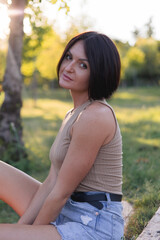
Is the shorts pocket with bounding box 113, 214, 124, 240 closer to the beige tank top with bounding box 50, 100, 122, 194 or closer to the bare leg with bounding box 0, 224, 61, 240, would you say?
the beige tank top with bounding box 50, 100, 122, 194

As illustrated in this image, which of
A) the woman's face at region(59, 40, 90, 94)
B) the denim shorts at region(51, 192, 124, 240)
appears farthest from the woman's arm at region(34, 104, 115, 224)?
the woman's face at region(59, 40, 90, 94)

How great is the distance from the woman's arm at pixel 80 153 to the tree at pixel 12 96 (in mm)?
4225

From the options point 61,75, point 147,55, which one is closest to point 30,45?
point 61,75

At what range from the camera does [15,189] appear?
234cm

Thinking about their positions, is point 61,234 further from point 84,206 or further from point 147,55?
point 147,55

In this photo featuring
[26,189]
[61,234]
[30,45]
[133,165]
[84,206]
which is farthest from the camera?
[30,45]

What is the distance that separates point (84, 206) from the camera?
1897 millimetres

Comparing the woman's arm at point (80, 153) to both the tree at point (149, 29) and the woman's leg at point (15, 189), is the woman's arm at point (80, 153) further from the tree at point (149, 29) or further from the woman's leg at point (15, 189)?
the tree at point (149, 29)

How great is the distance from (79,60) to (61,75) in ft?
0.70

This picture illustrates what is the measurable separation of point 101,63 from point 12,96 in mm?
4403

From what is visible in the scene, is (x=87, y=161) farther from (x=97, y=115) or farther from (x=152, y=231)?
(x=152, y=231)

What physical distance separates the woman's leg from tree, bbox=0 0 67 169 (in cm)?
369

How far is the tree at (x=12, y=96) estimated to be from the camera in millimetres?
6066

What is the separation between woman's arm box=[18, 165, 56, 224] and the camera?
2193mm
